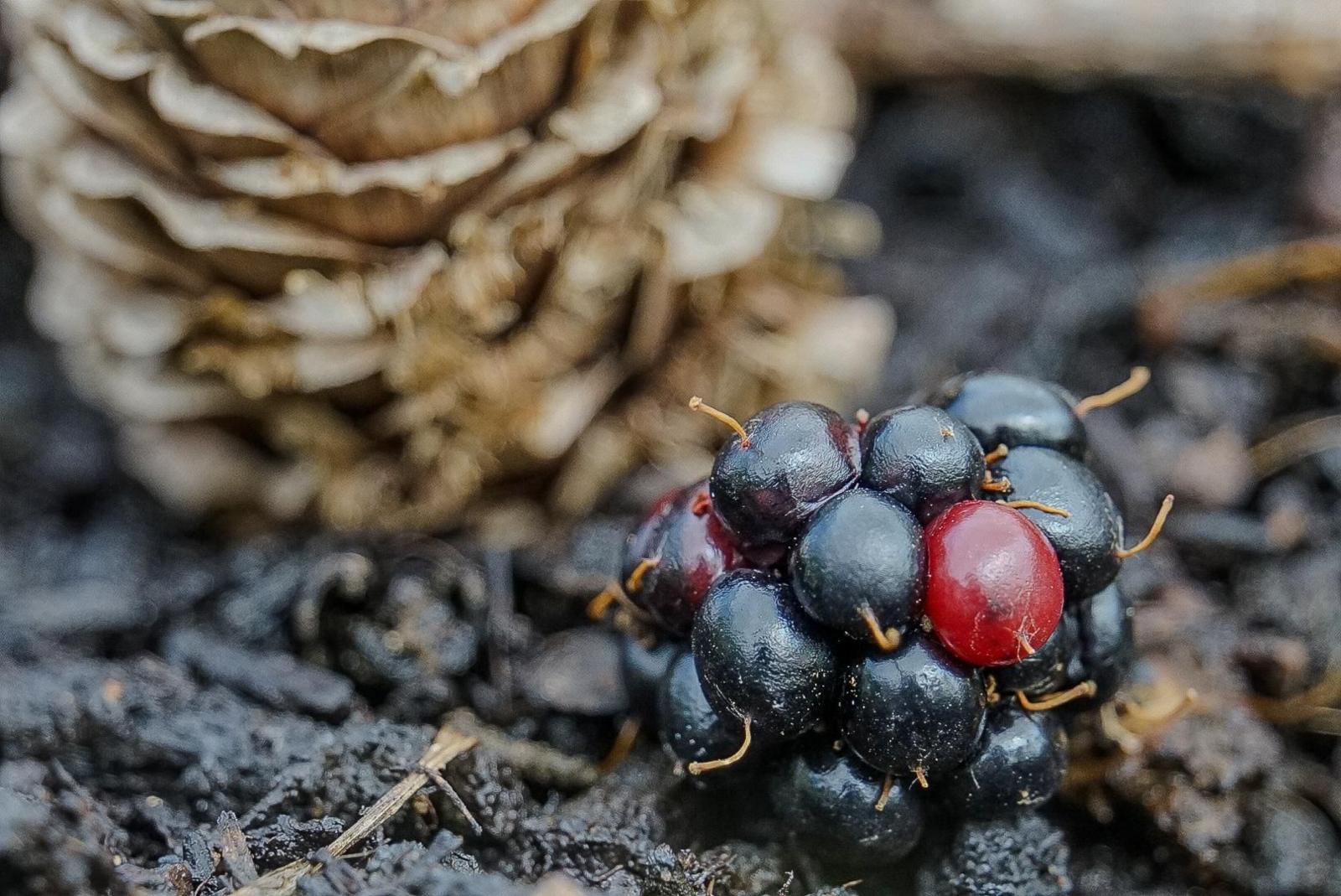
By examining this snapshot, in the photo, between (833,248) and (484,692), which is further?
(833,248)

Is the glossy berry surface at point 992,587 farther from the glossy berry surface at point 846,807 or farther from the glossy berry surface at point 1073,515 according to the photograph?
the glossy berry surface at point 846,807

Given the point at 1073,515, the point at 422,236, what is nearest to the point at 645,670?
the point at 1073,515

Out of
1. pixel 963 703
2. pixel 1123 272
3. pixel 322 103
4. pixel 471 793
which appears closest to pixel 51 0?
pixel 322 103

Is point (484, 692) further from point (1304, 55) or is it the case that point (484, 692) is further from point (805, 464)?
point (1304, 55)

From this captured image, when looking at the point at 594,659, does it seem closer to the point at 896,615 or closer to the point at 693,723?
the point at 693,723

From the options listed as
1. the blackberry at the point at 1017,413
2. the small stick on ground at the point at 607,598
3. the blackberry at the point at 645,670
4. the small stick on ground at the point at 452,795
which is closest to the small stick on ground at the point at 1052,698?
the blackberry at the point at 1017,413

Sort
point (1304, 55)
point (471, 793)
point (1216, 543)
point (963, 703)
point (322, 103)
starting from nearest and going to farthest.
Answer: point (963, 703) < point (471, 793) < point (322, 103) < point (1216, 543) < point (1304, 55)

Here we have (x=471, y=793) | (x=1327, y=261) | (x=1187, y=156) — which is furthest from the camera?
(x=1187, y=156)
